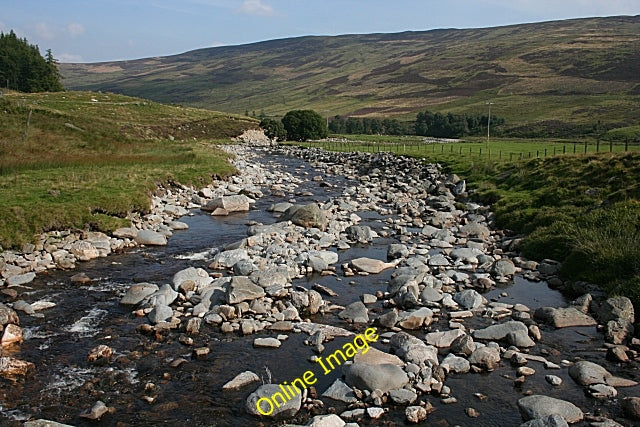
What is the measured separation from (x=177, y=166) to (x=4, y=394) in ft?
111

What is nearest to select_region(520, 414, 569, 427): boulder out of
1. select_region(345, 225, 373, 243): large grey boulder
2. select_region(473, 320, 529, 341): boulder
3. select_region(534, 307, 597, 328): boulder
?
select_region(473, 320, 529, 341): boulder

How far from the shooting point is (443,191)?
135 ft

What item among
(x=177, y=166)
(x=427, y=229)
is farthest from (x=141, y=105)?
(x=427, y=229)

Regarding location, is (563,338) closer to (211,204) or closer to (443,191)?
(211,204)

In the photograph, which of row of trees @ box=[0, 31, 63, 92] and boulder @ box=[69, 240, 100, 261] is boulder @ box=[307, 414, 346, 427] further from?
row of trees @ box=[0, 31, 63, 92]

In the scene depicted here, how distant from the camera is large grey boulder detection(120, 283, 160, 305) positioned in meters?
16.8

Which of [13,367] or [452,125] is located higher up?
[452,125]

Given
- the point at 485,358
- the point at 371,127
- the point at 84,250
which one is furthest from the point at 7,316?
the point at 371,127

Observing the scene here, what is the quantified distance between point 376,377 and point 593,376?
510 cm

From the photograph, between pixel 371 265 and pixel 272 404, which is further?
pixel 371 265

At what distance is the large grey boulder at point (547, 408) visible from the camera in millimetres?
10891

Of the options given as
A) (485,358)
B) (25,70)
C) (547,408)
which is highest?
(25,70)

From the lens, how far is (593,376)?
12.4 meters

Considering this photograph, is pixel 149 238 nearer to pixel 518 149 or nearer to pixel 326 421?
pixel 326 421
